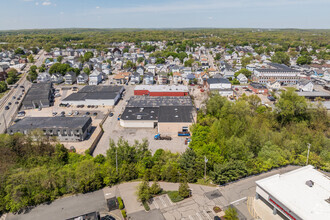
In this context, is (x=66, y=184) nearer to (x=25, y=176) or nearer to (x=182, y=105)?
(x=25, y=176)

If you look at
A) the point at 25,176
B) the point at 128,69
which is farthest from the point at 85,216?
the point at 128,69

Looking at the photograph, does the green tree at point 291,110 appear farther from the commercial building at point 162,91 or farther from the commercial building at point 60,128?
the commercial building at point 60,128

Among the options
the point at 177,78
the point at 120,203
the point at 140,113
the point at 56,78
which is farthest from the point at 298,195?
the point at 56,78

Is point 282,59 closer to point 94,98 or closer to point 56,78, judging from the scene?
point 94,98

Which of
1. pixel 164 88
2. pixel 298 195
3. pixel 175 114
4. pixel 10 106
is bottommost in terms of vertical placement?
pixel 10 106

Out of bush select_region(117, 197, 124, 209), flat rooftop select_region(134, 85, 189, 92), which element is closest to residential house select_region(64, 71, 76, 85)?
flat rooftop select_region(134, 85, 189, 92)

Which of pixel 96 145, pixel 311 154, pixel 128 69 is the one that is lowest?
pixel 96 145

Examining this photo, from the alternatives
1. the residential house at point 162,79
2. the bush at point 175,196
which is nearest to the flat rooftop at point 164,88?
the residential house at point 162,79
